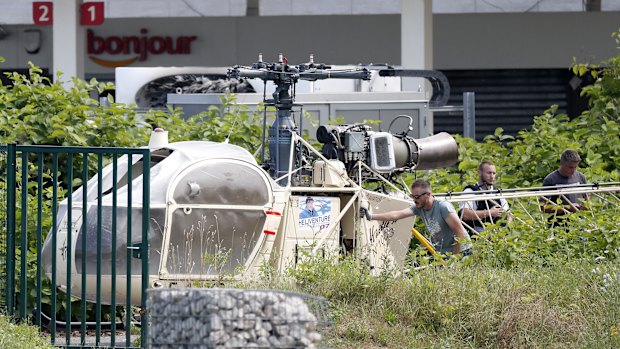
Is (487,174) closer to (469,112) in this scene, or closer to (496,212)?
(496,212)

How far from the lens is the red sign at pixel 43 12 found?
24656mm

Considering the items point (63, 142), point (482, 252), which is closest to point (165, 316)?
point (482, 252)

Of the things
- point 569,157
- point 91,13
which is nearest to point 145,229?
point 569,157

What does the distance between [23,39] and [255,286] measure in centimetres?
2004

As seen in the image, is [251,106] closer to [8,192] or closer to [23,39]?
[8,192]

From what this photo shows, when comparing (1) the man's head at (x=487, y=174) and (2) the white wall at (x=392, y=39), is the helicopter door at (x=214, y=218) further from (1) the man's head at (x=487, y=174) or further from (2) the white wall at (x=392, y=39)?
(2) the white wall at (x=392, y=39)

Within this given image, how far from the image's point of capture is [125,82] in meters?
18.9

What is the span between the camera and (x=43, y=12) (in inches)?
976

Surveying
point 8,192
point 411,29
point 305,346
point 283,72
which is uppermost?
point 411,29

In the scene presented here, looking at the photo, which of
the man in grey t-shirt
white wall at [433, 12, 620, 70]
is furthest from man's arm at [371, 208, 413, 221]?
white wall at [433, 12, 620, 70]

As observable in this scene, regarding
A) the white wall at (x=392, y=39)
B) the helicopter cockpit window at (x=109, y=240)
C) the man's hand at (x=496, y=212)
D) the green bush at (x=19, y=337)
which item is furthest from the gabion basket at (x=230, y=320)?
the white wall at (x=392, y=39)

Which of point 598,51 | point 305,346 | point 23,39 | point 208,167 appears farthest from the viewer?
point 23,39

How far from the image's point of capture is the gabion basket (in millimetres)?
5758

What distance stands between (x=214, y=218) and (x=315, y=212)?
101 centimetres
